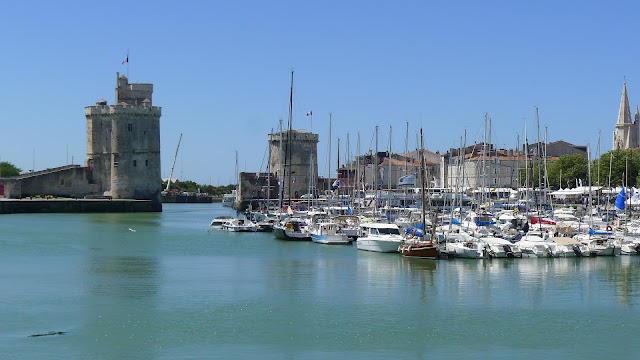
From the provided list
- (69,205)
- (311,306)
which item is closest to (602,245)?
(311,306)

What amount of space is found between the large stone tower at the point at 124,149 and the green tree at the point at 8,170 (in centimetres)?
4509

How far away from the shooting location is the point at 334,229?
49188 millimetres

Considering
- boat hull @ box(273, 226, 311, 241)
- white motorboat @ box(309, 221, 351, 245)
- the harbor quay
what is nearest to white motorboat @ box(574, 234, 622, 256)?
white motorboat @ box(309, 221, 351, 245)

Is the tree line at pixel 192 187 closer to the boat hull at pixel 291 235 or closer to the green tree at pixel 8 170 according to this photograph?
the green tree at pixel 8 170

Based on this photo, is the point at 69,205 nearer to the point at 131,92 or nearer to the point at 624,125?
the point at 131,92

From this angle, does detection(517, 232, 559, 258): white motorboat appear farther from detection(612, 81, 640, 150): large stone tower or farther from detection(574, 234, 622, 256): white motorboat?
detection(612, 81, 640, 150): large stone tower

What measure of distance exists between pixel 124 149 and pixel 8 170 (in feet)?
174

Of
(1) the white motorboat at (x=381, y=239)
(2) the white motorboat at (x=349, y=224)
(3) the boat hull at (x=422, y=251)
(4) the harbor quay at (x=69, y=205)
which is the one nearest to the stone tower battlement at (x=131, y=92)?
(4) the harbor quay at (x=69, y=205)

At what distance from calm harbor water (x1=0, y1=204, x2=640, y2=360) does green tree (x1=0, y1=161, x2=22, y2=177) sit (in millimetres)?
89859

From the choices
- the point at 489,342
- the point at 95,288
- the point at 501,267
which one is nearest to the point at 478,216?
the point at 501,267

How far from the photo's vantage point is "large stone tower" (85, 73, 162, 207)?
8669cm

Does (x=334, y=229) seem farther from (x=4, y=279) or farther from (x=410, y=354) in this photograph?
(x=410, y=354)

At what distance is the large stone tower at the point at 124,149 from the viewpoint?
3413 inches

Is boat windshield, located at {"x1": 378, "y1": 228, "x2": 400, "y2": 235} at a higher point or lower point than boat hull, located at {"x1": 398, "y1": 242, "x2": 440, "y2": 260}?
higher
